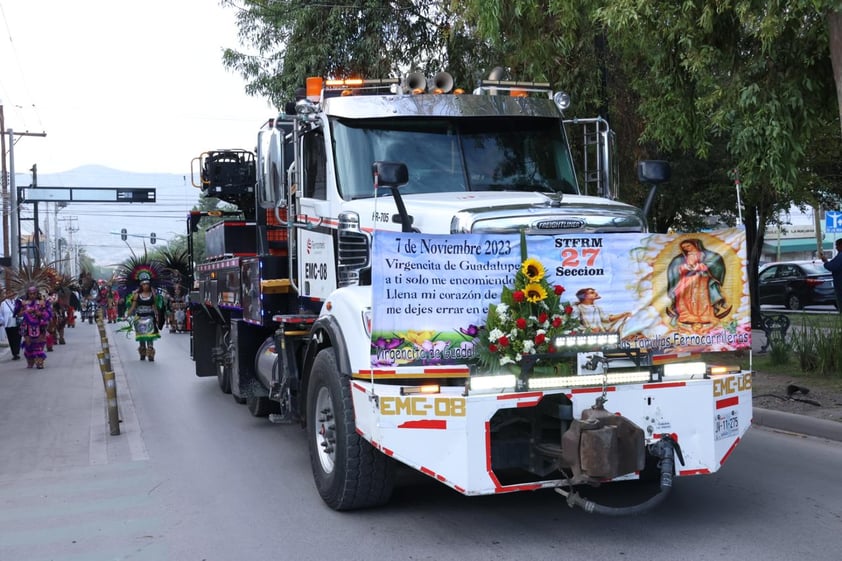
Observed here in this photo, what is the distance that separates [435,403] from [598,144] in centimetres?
361

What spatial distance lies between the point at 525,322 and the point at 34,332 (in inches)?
623

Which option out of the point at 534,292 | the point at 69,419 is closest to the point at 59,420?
the point at 69,419

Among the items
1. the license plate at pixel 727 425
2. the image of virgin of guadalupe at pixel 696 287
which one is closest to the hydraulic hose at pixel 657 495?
the license plate at pixel 727 425

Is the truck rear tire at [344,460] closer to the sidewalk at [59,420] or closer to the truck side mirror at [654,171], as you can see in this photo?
the truck side mirror at [654,171]

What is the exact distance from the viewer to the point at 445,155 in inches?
Result: 287

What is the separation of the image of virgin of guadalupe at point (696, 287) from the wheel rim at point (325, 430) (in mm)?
2450

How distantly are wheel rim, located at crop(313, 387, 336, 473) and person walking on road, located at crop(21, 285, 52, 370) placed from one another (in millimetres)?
13787

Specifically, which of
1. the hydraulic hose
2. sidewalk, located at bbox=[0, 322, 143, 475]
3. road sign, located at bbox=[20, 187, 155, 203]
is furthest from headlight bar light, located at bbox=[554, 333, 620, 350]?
road sign, located at bbox=[20, 187, 155, 203]

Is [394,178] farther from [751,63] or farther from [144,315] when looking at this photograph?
[144,315]

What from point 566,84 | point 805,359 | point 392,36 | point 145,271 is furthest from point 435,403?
point 145,271

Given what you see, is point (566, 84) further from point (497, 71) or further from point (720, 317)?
point (720, 317)

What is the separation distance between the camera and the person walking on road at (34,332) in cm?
1870

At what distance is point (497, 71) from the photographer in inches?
325

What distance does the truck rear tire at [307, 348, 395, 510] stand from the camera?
239 inches
